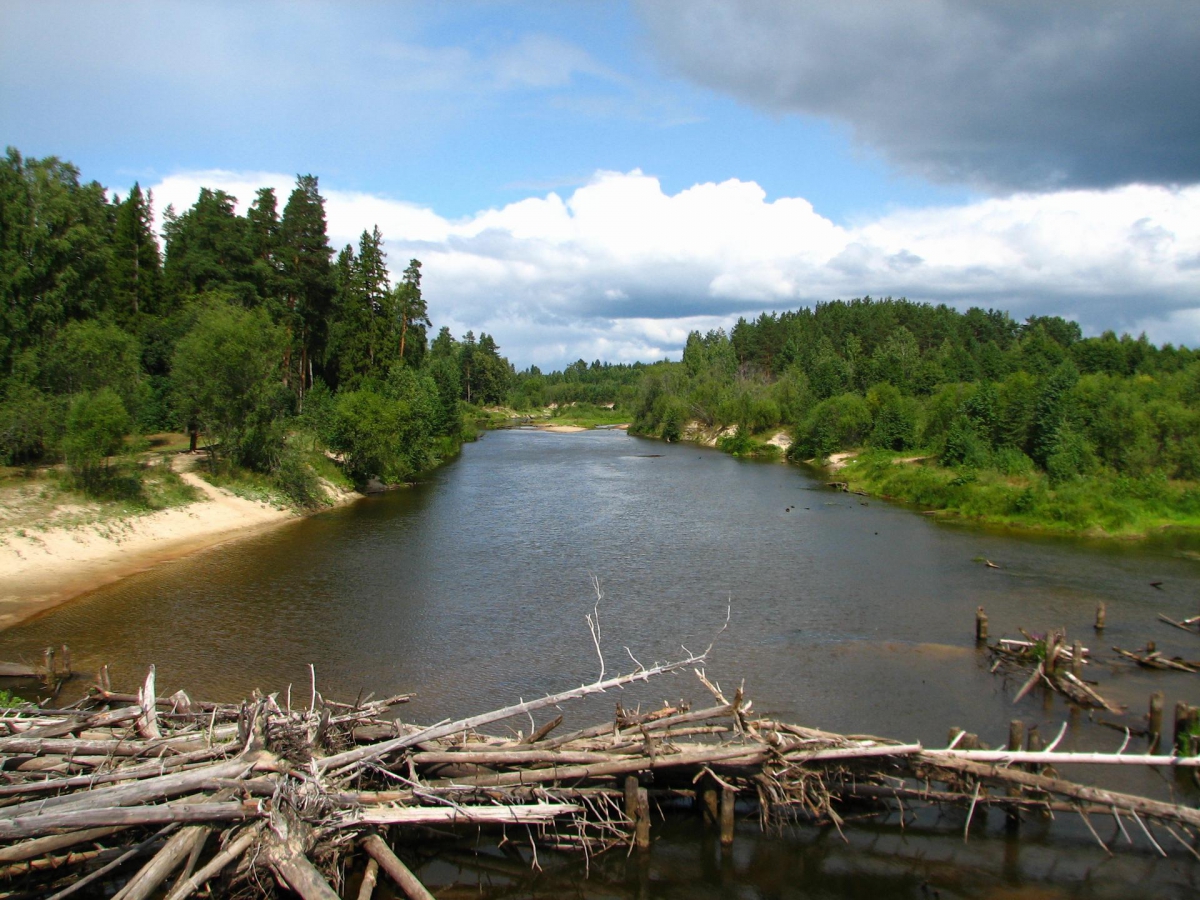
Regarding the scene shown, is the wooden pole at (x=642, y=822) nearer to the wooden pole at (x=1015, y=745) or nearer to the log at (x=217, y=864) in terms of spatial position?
the log at (x=217, y=864)

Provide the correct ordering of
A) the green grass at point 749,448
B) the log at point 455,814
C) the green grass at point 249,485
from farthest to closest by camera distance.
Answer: the green grass at point 749,448, the green grass at point 249,485, the log at point 455,814

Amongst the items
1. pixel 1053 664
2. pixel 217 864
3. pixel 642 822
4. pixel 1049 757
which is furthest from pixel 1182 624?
pixel 217 864

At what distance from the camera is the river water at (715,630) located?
40.5ft

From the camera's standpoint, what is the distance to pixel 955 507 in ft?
150

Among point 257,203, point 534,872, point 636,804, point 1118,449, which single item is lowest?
point 534,872

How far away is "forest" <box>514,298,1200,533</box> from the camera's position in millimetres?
42938

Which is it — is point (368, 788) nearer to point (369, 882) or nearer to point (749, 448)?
point (369, 882)

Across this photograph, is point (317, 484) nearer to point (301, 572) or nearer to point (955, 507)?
point (301, 572)

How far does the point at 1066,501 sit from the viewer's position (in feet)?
134

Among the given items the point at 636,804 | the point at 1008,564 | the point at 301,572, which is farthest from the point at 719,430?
the point at 636,804

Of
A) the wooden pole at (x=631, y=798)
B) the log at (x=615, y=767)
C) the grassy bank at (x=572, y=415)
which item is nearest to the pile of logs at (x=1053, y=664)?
the log at (x=615, y=767)

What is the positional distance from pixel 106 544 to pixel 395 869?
2762cm

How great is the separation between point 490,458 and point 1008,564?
169 feet

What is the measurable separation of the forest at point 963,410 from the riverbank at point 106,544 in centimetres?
3853
